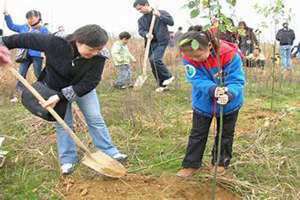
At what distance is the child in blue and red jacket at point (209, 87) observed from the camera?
3.12 metres

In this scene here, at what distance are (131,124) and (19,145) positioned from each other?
1129mm

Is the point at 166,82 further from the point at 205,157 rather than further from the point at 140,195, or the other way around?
the point at 140,195

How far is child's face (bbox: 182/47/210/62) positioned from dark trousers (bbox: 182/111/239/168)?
49 cm

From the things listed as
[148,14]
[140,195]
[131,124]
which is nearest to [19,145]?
[131,124]

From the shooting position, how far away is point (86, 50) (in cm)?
339

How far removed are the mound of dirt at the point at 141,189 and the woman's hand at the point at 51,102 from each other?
0.64m

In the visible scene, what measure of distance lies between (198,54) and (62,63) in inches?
37.9

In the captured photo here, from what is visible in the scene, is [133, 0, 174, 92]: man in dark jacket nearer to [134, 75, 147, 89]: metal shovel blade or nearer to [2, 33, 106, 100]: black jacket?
[134, 75, 147, 89]: metal shovel blade

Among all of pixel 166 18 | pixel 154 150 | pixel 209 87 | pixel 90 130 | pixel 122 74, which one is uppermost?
pixel 209 87

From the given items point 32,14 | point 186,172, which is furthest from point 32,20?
point 186,172

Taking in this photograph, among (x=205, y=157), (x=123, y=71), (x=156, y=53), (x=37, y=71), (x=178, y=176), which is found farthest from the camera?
(x=123, y=71)

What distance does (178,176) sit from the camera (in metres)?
3.67

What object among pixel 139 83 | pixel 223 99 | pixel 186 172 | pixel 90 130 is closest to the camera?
pixel 223 99

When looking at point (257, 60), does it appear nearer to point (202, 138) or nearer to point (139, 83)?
point (139, 83)
